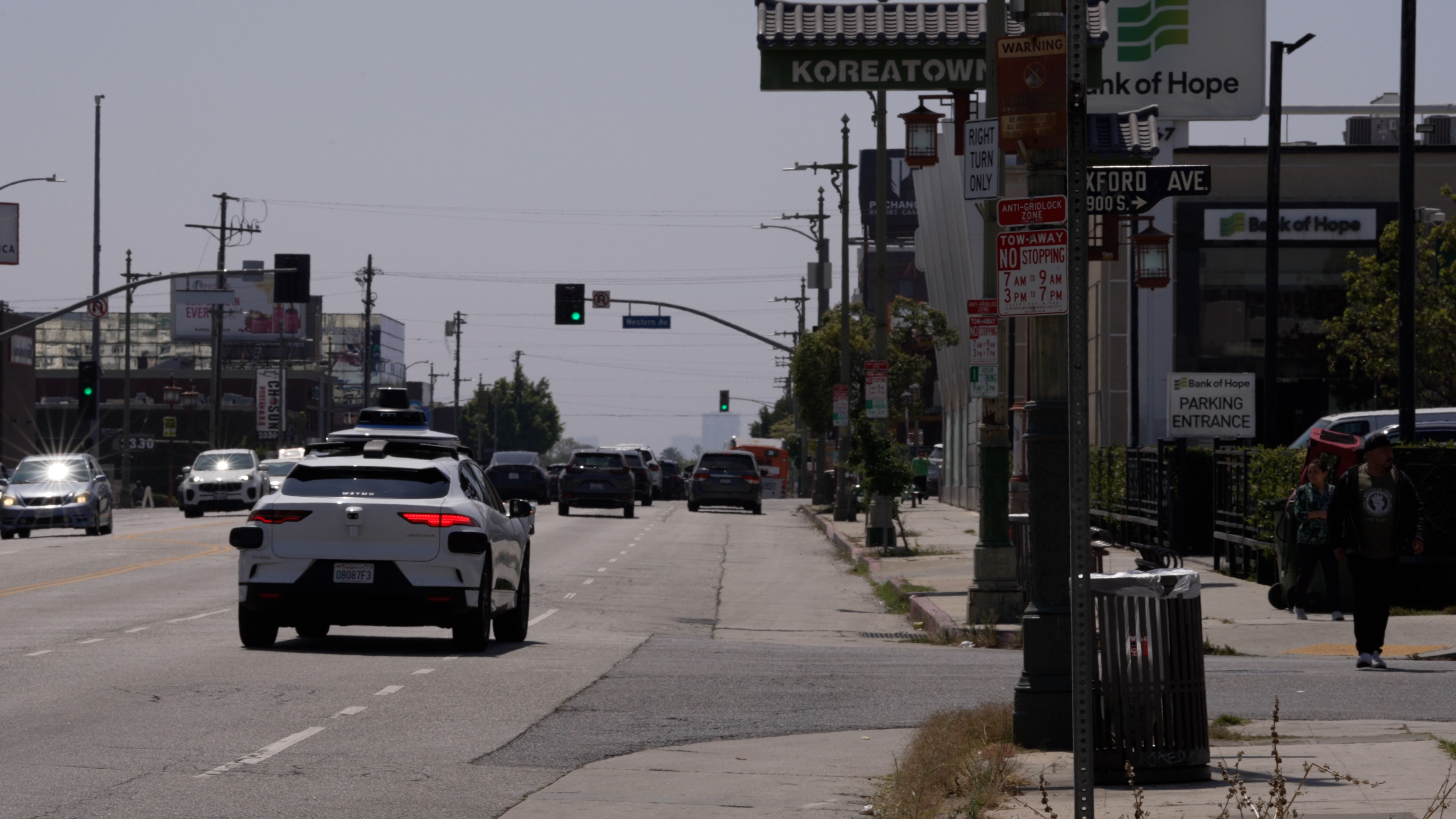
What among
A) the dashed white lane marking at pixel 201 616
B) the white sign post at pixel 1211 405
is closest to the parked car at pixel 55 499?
the dashed white lane marking at pixel 201 616

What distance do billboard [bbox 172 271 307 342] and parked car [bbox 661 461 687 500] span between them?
194 ft

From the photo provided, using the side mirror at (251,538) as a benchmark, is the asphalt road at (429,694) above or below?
below

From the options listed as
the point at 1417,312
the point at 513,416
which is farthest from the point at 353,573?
the point at 513,416

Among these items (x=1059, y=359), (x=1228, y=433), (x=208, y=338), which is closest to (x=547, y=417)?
(x=208, y=338)

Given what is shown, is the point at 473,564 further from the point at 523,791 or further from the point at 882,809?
the point at 882,809

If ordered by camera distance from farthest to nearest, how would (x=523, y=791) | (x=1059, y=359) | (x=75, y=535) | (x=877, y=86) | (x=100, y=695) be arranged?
(x=75, y=535), (x=877, y=86), (x=100, y=695), (x=1059, y=359), (x=523, y=791)

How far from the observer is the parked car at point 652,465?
6341 centimetres

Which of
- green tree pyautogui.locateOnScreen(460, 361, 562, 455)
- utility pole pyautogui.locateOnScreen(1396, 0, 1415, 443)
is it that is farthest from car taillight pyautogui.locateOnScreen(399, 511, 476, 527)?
green tree pyautogui.locateOnScreen(460, 361, 562, 455)

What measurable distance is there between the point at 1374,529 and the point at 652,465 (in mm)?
53677

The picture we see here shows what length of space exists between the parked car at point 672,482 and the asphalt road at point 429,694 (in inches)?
1947

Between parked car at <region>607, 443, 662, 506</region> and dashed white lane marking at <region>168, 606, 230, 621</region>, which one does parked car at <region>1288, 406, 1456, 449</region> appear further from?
parked car at <region>607, 443, 662, 506</region>

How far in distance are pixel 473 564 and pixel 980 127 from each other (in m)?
5.45

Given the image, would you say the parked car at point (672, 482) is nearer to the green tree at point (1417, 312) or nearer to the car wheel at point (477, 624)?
the green tree at point (1417, 312)

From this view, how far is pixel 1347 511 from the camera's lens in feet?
45.5
